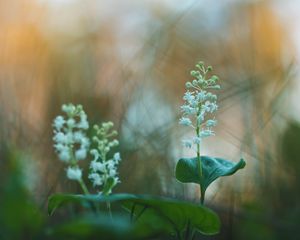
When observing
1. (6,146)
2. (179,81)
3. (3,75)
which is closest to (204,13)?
(179,81)

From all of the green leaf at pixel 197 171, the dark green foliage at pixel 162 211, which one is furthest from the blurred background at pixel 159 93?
the green leaf at pixel 197 171

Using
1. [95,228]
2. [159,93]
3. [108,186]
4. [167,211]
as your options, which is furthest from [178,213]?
[159,93]

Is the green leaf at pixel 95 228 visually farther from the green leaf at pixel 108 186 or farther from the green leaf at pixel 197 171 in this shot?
the green leaf at pixel 197 171

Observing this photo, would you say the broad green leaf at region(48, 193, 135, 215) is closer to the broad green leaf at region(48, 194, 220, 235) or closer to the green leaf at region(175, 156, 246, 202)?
the broad green leaf at region(48, 194, 220, 235)

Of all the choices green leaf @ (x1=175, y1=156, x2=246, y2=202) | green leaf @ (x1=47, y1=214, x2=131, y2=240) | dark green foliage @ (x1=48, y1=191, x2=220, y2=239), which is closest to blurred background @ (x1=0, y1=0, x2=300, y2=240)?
green leaf @ (x1=47, y1=214, x2=131, y2=240)

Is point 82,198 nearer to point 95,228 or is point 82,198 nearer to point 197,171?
point 95,228
